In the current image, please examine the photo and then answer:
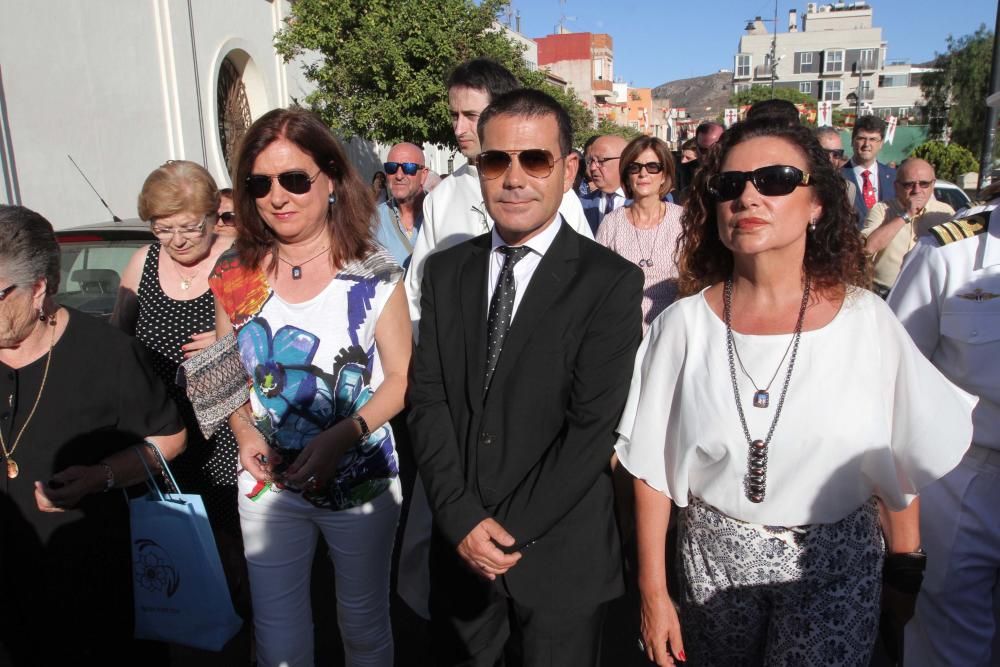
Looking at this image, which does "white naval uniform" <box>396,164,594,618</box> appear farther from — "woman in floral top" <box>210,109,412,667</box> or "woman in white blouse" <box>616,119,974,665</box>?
"woman in white blouse" <box>616,119,974,665</box>

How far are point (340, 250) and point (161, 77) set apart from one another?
1244cm

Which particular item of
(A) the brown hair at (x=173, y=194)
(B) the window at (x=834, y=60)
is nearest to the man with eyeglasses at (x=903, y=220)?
(A) the brown hair at (x=173, y=194)

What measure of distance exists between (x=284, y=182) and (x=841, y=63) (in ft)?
334

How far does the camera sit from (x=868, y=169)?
258 inches

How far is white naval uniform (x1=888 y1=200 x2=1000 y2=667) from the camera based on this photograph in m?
2.17

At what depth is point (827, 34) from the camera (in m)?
88.6

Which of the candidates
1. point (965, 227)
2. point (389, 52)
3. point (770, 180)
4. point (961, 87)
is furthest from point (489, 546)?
point (961, 87)

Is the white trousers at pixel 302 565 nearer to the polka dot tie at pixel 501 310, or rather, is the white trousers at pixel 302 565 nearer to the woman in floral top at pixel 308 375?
the woman in floral top at pixel 308 375

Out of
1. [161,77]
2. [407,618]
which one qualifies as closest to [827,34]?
[161,77]

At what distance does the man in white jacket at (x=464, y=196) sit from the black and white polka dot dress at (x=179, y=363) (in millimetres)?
958

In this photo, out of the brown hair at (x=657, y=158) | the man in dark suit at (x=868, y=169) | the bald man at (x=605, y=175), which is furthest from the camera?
the man in dark suit at (x=868, y=169)

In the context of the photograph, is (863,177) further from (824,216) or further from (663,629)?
(663,629)

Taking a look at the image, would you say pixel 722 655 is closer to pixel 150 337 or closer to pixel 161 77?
pixel 150 337

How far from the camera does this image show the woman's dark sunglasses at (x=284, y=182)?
2.30 meters
